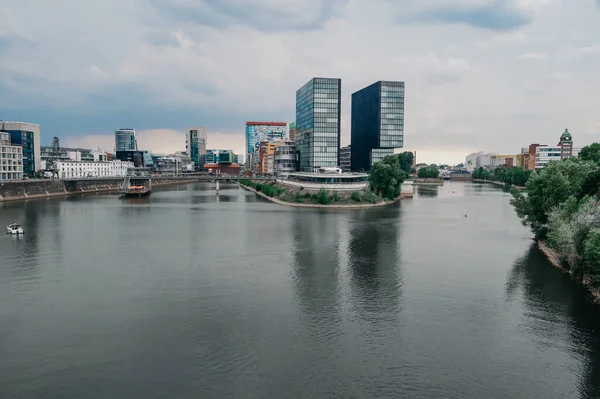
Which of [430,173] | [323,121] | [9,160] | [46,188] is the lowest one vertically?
[46,188]

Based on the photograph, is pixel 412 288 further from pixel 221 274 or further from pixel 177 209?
pixel 177 209

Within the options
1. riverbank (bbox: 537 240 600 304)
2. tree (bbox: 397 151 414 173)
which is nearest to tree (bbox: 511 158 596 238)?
riverbank (bbox: 537 240 600 304)

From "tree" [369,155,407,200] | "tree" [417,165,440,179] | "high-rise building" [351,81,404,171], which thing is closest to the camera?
"tree" [369,155,407,200]

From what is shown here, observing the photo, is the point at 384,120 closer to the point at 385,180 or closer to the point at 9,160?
the point at 385,180

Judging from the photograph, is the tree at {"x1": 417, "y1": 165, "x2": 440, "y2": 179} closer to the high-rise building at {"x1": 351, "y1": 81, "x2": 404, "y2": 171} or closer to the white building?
the high-rise building at {"x1": 351, "y1": 81, "x2": 404, "y2": 171}

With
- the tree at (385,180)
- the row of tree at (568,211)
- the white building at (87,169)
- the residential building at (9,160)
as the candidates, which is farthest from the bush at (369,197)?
the white building at (87,169)

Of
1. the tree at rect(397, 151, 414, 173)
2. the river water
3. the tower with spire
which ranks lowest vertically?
the river water

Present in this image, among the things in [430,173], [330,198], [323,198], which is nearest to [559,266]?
[323,198]
